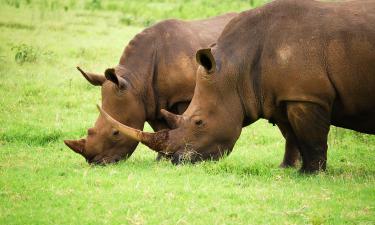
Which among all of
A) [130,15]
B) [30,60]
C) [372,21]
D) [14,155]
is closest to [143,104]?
[14,155]

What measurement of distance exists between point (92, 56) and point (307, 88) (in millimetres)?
9338

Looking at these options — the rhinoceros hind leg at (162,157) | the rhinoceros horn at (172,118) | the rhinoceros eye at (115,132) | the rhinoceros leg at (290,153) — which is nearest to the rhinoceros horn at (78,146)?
the rhinoceros eye at (115,132)

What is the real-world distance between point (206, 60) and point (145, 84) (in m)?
1.25

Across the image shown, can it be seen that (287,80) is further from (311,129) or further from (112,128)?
(112,128)

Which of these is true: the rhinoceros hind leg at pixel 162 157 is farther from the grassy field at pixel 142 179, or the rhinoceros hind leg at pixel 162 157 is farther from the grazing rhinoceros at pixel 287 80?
the grazing rhinoceros at pixel 287 80

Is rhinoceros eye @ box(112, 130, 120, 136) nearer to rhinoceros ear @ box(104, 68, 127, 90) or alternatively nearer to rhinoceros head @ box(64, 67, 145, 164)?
rhinoceros head @ box(64, 67, 145, 164)

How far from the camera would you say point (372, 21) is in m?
7.96

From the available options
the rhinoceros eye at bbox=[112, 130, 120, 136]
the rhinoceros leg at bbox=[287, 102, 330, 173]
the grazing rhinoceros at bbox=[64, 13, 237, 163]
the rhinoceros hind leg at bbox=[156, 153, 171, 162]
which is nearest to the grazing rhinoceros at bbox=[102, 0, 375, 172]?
the rhinoceros leg at bbox=[287, 102, 330, 173]

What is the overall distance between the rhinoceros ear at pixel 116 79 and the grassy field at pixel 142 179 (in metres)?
0.93

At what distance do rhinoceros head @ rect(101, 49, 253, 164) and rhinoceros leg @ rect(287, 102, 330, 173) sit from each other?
683 millimetres

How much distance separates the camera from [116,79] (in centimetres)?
898

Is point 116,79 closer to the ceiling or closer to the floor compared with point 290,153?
closer to the ceiling

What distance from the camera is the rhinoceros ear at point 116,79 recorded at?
8829 mm

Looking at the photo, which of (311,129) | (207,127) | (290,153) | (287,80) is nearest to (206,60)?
(207,127)
